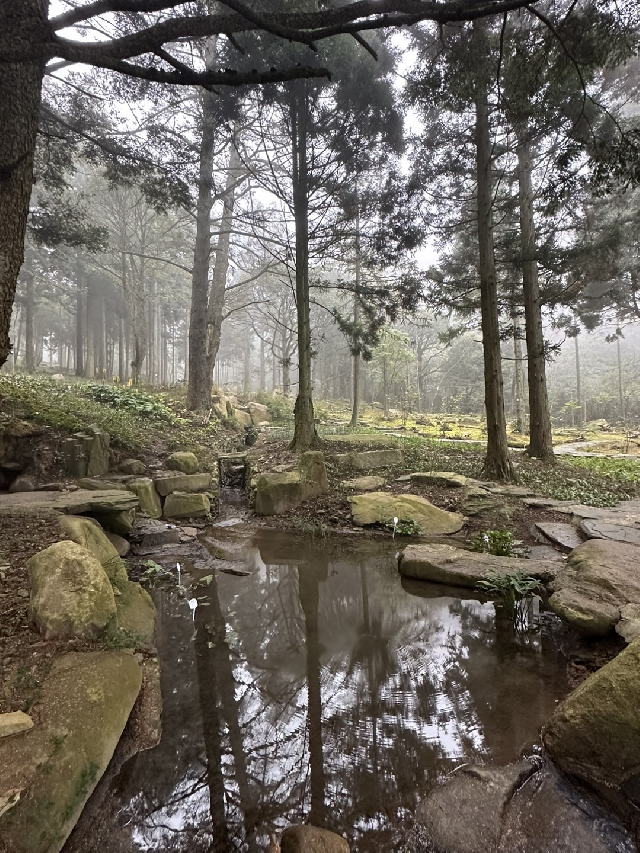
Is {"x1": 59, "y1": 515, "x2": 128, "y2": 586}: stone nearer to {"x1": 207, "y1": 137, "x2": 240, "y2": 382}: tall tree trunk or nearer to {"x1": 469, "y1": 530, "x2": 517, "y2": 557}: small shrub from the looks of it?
{"x1": 469, "y1": 530, "x2": 517, "y2": 557}: small shrub

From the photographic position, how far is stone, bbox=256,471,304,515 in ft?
23.3

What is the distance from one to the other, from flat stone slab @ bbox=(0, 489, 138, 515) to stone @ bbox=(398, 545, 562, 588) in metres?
3.80

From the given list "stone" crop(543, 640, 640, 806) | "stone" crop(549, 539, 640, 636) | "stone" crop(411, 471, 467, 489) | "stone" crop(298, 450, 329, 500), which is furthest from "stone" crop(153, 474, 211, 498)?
"stone" crop(543, 640, 640, 806)

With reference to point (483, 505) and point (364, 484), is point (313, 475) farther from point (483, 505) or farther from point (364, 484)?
point (483, 505)

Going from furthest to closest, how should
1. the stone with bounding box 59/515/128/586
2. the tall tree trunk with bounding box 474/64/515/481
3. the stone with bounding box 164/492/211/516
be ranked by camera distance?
the tall tree trunk with bounding box 474/64/515/481 → the stone with bounding box 164/492/211/516 → the stone with bounding box 59/515/128/586

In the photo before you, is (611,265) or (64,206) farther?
(611,265)

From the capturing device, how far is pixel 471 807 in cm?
182

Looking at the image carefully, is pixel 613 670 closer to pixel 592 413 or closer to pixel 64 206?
A: pixel 64 206

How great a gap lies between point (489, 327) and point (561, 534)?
14.4 ft

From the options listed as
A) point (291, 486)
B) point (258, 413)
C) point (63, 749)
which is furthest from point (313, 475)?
point (258, 413)

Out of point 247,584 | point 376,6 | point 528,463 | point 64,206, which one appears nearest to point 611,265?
point 528,463

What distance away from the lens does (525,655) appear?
3129 mm

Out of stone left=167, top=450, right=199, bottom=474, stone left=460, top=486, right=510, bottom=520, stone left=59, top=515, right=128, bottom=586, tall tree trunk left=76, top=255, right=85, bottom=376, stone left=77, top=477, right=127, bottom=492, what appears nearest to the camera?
stone left=59, top=515, right=128, bottom=586

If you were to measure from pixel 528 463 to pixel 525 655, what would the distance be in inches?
284
